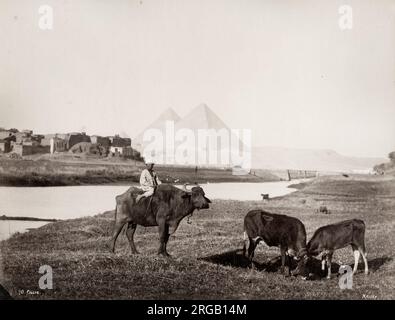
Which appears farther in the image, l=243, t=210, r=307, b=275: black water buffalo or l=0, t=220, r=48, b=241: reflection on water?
l=0, t=220, r=48, b=241: reflection on water

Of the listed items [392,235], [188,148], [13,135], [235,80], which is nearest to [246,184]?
[188,148]

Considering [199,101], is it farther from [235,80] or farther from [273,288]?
[273,288]

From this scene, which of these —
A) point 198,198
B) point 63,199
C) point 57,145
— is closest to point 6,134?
point 57,145

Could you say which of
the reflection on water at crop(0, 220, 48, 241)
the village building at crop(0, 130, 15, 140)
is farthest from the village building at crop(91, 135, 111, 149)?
the reflection on water at crop(0, 220, 48, 241)

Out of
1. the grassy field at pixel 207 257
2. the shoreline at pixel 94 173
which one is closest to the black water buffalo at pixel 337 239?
the grassy field at pixel 207 257

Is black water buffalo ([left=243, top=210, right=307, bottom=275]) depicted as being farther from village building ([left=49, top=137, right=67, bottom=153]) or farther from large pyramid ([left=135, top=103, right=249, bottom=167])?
village building ([left=49, top=137, right=67, bottom=153])
